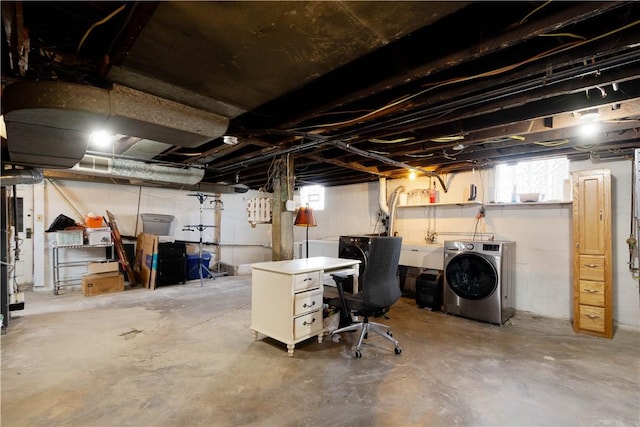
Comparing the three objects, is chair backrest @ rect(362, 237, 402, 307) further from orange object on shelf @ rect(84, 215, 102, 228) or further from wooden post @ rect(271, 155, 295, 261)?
orange object on shelf @ rect(84, 215, 102, 228)

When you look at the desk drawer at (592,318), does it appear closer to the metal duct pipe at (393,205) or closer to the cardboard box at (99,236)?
the metal duct pipe at (393,205)

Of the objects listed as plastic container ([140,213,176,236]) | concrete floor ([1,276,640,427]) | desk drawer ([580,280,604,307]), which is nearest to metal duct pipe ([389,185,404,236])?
concrete floor ([1,276,640,427])

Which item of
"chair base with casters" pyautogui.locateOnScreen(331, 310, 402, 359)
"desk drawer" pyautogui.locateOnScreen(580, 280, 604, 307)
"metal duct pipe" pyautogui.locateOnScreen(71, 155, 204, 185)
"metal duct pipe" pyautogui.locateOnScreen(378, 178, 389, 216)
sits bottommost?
"chair base with casters" pyautogui.locateOnScreen(331, 310, 402, 359)

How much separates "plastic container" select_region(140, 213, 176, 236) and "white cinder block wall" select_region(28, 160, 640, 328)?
159mm

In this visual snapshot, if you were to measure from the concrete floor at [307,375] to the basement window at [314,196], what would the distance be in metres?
3.91

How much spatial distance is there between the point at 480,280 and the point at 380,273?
1911 mm

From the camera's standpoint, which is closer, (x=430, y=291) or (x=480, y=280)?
(x=480, y=280)

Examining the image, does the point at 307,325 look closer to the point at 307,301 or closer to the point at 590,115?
the point at 307,301

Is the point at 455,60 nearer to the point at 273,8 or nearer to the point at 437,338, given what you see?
the point at 273,8

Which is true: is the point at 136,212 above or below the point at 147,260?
above

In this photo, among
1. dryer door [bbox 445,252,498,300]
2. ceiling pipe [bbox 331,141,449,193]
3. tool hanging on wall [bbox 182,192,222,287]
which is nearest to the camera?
ceiling pipe [bbox 331,141,449,193]

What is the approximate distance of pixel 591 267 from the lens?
131 inches

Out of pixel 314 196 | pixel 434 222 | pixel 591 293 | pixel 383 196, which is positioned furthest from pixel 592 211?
pixel 314 196

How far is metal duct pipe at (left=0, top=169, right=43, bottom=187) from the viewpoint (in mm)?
3424
